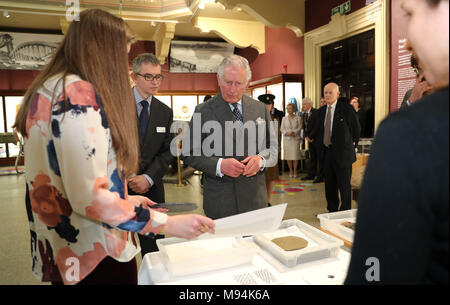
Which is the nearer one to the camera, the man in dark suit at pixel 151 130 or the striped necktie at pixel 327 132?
the man in dark suit at pixel 151 130

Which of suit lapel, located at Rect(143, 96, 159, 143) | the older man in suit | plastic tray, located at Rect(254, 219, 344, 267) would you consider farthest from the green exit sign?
plastic tray, located at Rect(254, 219, 344, 267)

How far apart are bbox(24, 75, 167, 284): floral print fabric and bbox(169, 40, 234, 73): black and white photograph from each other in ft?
37.6

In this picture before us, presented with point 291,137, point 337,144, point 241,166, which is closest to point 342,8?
point 291,137

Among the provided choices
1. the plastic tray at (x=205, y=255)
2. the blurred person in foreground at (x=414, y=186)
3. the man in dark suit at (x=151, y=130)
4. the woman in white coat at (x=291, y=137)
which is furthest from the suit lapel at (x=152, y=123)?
the woman in white coat at (x=291, y=137)

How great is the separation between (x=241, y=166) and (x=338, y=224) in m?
0.68

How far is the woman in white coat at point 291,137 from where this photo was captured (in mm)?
7258

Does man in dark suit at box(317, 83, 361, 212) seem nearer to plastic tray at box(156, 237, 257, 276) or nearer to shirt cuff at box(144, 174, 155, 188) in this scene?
shirt cuff at box(144, 174, 155, 188)

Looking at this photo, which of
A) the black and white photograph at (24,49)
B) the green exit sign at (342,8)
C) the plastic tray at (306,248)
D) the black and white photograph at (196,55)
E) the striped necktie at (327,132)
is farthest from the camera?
the black and white photograph at (196,55)

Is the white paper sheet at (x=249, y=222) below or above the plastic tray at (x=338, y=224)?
above

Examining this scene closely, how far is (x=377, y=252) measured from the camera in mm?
515

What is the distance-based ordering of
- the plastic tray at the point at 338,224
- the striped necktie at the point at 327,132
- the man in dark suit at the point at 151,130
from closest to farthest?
the plastic tray at the point at 338,224, the man in dark suit at the point at 151,130, the striped necktie at the point at 327,132

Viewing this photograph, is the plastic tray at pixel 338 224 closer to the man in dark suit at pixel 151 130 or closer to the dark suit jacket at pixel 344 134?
the man in dark suit at pixel 151 130

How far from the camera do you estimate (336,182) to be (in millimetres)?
4320

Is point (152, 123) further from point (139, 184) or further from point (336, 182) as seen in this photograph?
point (336, 182)
